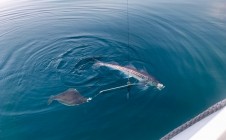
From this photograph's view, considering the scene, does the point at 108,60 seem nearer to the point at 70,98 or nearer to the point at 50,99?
the point at 70,98

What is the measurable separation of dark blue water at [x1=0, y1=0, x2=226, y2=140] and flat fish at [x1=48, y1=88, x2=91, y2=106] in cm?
18

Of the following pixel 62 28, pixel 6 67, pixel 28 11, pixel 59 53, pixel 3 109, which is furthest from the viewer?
pixel 28 11

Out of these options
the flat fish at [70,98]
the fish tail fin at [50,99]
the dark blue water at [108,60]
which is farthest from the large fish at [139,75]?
the fish tail fin at [50,99]

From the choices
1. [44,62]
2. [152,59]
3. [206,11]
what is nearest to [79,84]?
[44,62]

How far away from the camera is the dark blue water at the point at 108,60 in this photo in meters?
7.12

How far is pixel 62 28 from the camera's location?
12586 mm

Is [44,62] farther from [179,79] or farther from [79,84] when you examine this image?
[179,79]

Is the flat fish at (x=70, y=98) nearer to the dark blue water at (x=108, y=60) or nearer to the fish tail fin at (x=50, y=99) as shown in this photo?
the fish tail fin at (x=50, y=99)

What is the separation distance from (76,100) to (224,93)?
14.3 ft

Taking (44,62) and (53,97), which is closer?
(53,97)

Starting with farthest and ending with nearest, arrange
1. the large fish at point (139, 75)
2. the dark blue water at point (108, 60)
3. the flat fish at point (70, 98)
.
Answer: the large fish at point (139, 75) → the flat fish at point (70, 98) → the dark blue water at point (108, 60)

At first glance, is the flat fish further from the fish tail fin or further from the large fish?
the large fish

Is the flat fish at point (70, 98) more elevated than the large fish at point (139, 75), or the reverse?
the large fish at point (139, 75)

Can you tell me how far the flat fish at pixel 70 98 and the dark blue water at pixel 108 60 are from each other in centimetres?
18
